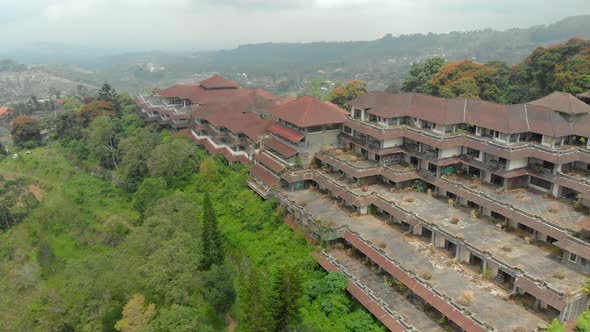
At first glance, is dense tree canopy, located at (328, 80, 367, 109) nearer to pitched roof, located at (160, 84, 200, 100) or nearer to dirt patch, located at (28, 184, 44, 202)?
pitched roof, located at (160, 84, 200, 100)

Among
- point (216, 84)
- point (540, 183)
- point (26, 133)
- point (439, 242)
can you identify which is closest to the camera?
point (439, 242)

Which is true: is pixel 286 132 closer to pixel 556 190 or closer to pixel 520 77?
pixel 556 190

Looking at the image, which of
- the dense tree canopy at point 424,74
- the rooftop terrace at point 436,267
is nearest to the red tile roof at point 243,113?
the rooftop terrace at point 436,267

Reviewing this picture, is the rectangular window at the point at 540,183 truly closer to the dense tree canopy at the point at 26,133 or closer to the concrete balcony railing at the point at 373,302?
the concrete balcony railing at the point at 373,302

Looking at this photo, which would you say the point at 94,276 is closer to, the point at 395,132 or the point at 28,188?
the point at 395,132

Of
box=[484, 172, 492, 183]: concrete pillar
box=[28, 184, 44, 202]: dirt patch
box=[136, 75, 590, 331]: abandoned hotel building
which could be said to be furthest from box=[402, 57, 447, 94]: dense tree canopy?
box=[28, 184, 44, 202]: dirt patch

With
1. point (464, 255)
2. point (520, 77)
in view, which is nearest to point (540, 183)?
point (464, 255)
